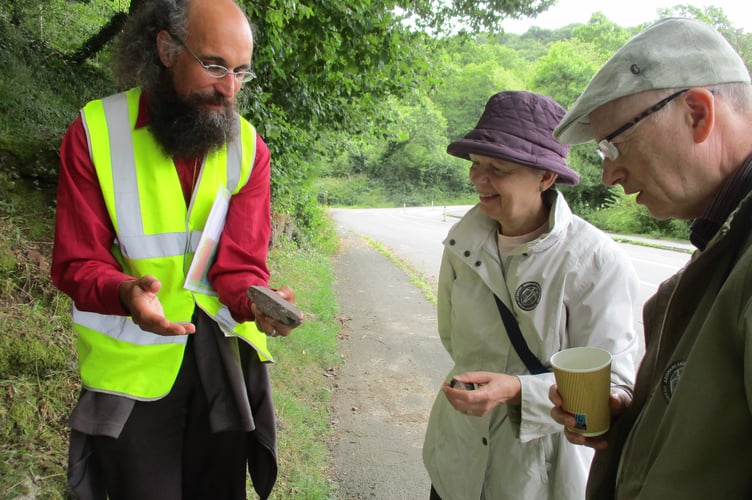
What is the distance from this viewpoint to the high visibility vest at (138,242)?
1.67m

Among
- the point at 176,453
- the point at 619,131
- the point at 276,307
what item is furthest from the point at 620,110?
the point at 176,453

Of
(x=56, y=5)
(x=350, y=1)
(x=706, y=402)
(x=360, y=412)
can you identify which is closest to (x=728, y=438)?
(x=706, y=402)

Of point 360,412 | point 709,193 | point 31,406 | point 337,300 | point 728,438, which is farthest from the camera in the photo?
point 337,300

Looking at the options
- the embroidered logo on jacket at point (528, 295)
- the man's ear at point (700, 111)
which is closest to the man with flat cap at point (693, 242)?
the man's ear at point (700, 111)

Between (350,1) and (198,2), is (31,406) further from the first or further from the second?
(350,1)

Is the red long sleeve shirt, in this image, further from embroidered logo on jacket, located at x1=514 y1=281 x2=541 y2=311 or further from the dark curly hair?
embroidered logo on jacket, located at x1=514 y1=281 x2=541 y2=311

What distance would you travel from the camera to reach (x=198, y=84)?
1.80 meters

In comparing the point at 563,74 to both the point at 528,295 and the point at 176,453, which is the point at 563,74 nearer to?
the point at 528,295

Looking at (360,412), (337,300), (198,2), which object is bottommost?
(337,300)

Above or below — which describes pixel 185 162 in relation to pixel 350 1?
below

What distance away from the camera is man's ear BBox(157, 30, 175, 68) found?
179 cm

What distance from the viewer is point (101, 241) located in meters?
1.65

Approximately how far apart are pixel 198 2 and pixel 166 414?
1450mm

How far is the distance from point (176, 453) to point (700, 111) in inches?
74.4
